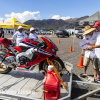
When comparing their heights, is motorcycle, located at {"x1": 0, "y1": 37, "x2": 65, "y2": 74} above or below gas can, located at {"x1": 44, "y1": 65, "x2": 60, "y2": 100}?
above

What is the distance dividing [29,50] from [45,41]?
1.82ft

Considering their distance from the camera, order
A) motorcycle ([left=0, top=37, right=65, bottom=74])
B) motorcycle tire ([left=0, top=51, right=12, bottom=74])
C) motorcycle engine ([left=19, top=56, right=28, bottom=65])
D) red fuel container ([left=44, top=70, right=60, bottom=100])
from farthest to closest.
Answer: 1. motorcycle tire ([left=0, top=51, right=12, bottom=74])
2. motorcycle engine ([left=19, top=56, right=28, bottom=65])
3. motorcycle ([left=0, top=37, right=65, bottom=74])
4. red fuel container ([left=44, top=70, right=60, bottom=100])

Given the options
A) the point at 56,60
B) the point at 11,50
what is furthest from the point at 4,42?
the point at 56,60

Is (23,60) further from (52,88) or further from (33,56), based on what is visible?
(52,88)

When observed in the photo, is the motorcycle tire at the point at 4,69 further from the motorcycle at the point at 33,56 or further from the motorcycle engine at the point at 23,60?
the motorcycle engine at the point at 23,60

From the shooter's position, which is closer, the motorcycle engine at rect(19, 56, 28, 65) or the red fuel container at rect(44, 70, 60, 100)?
the red fuel container at rect(44, 70, 60, 100)

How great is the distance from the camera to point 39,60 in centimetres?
329

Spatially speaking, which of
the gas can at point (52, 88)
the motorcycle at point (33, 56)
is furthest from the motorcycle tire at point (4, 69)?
the gas can at point (52, 88)

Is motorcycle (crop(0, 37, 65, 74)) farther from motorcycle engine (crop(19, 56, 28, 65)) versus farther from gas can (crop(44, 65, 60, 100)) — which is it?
gas can (crop(44, 65, 60, 100))

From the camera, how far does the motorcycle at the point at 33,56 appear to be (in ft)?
10.5

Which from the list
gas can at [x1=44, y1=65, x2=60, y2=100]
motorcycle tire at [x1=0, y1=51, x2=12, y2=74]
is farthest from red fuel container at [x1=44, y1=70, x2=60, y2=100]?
motorcycle tire at [x1=0, y1=51, x2=12, y2=74]

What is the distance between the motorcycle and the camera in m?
3.21

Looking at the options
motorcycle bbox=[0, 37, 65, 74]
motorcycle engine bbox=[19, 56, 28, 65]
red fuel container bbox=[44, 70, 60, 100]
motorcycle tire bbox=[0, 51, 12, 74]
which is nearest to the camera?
red fuel container bbox=[44, 70, 60, 100]

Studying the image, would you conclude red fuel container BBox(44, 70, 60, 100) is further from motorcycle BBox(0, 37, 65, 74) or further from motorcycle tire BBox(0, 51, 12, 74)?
motorcycle tire BBox(0, 51, 12, 74)
